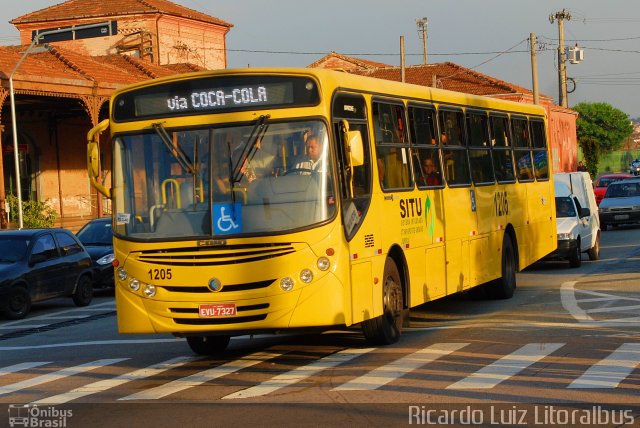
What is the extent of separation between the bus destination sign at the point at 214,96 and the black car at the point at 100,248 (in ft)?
40.6

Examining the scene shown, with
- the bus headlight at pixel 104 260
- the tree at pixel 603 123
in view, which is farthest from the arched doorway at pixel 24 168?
the tree at pixel 603 123

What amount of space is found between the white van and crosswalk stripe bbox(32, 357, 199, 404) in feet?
42.3

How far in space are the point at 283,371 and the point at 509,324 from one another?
13.9ft

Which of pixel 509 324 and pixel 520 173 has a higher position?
pixel 520 173

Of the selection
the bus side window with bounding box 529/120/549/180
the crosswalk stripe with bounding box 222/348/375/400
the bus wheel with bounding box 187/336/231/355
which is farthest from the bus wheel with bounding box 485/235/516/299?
the bus wheel with bounding box 187/336/231/355

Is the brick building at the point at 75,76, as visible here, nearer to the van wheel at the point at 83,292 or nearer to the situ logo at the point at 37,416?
the van wheel at the point at 83,292

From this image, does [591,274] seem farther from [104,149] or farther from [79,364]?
[104,149]

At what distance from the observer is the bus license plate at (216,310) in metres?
11.7

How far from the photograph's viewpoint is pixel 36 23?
72688 millimetres

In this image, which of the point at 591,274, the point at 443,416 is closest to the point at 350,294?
the point at 443,416

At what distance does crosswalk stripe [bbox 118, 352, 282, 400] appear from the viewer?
10.7 m

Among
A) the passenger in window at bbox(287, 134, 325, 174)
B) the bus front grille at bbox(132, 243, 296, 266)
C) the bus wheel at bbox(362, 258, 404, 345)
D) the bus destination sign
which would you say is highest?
the bus destination sign

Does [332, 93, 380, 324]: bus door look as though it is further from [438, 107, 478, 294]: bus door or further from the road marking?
the road marking

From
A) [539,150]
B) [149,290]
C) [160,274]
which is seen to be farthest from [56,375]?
[539,150]
